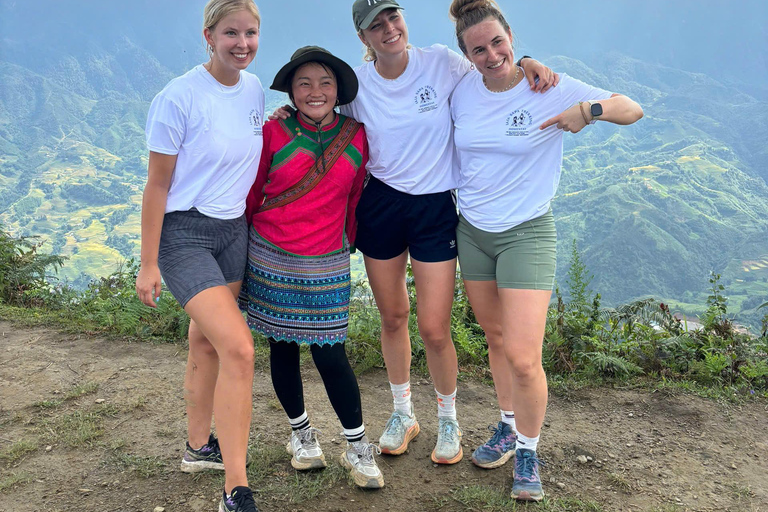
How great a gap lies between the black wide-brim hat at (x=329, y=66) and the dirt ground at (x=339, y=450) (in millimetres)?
2013

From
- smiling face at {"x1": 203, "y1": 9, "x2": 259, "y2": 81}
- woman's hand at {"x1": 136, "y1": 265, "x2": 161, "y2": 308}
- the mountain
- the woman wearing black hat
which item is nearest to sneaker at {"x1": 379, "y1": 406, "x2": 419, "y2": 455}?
the woman wearing black hat

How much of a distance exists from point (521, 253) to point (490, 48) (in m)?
0.98

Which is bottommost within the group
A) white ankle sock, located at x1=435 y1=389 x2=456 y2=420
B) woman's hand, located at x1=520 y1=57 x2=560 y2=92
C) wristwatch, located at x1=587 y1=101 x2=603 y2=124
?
white ankle sock, located at x1=435 y1=389 x2=456 y2=420

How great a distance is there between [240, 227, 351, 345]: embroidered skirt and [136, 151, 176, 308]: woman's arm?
494 millimetres

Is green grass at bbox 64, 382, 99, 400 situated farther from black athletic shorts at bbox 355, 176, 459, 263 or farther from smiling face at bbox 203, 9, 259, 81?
smiling face at bbox 203, 9, 259, 81

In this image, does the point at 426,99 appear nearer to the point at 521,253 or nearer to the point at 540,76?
the point at 540,76

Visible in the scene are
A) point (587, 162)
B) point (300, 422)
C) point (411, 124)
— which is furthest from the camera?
point (587, 162)

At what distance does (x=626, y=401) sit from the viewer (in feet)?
14.6

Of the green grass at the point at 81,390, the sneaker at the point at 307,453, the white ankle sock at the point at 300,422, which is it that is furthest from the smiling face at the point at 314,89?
the green grass at the point at 81,390

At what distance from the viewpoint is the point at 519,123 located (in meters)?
3.09

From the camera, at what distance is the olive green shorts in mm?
3092

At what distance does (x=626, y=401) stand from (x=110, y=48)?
201893 millimetres

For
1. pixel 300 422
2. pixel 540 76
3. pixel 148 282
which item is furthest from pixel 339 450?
pixel 540 76

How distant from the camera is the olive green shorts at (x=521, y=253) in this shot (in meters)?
3.09
